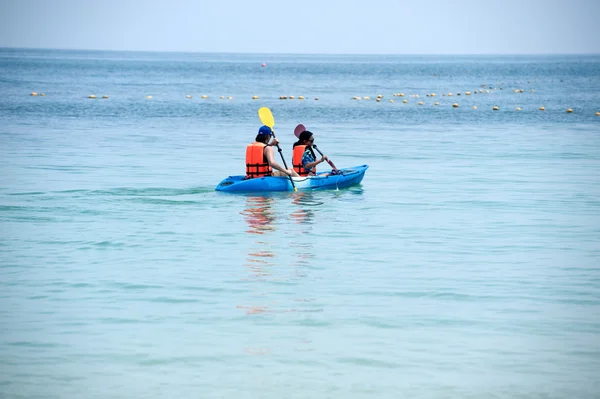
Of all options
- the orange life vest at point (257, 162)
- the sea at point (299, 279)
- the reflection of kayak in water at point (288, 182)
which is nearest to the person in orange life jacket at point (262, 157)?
the orange life vest at point (257, 162)

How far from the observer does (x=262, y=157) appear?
20547mm

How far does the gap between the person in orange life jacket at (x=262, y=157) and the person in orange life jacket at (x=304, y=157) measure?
622mm

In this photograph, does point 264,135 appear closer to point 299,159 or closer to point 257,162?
point 257,162

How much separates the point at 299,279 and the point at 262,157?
23.7 ft

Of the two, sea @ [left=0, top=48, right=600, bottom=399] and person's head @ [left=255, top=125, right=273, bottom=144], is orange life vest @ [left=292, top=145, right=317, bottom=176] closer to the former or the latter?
sea @ [left=0, top=48, right=600, bottom=399]

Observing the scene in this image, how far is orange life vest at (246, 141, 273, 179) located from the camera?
2038 cm

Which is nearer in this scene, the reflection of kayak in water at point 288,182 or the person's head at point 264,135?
the person's head at point 264,135

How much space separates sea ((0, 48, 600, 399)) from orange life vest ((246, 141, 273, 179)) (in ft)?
1.82

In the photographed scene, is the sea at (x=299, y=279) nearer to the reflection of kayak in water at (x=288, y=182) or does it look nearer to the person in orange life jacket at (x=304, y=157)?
the reflection of kayak in water at (x=288, y=182)

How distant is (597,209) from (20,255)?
1156 centimetres

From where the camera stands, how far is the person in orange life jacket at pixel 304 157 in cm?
2128

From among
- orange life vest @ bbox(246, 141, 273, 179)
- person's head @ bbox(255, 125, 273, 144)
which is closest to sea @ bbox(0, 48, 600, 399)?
orange life vest @ bbox(246, 141, 273, 179)

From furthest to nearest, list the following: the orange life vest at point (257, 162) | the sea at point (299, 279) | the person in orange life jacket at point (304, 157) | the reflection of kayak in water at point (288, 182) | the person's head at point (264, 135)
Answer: the person in orange life jacket at point (304, 157), the reflection of kayak in water at point (288, 182), the orange life vest at point (257, 162), the person's head at point (264, 135), the sea at point (299, 279)

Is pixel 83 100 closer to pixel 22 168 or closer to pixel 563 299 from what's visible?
pixel 22 168
